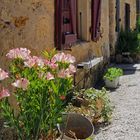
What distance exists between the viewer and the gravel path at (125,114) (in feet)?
15.1

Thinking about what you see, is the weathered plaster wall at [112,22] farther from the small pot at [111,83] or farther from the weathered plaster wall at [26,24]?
the weathered plaster wall at [26,24]

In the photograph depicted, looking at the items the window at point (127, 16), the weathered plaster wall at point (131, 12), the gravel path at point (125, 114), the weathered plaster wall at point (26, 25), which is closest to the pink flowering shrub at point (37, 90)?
the weathered plaster wall at point (26, 25)

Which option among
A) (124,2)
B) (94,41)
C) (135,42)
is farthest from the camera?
(124,2)

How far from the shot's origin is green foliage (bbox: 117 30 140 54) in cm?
1095

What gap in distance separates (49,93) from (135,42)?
8483mm

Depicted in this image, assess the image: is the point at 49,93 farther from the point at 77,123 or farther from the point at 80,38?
the point at 80,38

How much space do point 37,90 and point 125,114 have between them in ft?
Answer: 9.80

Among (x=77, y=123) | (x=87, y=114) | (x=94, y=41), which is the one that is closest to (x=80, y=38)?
(x=94, y=41)

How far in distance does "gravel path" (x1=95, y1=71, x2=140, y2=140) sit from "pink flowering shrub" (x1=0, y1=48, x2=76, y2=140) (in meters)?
1.80

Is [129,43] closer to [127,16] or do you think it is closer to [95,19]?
[127,16]

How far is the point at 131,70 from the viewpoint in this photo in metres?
9.63

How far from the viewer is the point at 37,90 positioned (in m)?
2.75

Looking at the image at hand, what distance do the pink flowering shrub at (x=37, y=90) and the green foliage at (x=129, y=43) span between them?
27.2 ft

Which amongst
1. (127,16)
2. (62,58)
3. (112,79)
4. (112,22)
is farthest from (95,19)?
(127,16)
